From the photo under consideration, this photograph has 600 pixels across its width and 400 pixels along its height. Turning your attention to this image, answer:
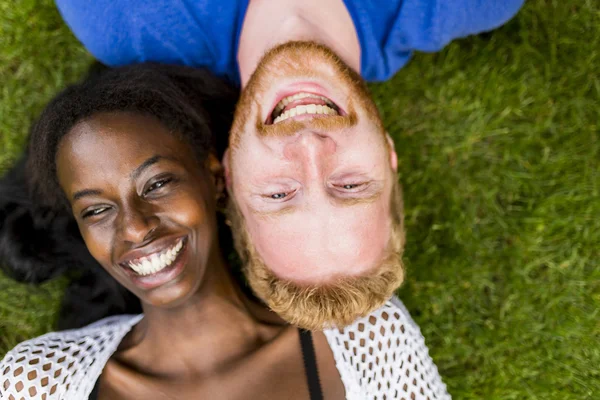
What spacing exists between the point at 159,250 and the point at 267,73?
0.98 meters

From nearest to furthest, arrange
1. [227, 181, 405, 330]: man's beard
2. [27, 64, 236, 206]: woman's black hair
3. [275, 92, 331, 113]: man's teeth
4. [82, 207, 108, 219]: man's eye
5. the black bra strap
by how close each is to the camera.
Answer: [275, 92, 331, 113]: man's teeth < [227, 181, 405, 330]: man's beard < [82, 207, 108, 219]: man's eye < [27, 64, 236, 206]: woman's black hair < the black bra strap

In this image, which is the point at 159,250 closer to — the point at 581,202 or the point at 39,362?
the point at 39,362

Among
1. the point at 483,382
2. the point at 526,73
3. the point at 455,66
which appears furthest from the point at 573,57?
the point at 483,382

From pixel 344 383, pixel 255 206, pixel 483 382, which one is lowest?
pixel 483 382

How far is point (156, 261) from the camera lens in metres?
2.53

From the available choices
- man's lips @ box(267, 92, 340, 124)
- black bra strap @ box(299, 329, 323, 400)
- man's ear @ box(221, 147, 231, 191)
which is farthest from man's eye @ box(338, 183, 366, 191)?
black bra strap @ box(299, 329, 323, 400)

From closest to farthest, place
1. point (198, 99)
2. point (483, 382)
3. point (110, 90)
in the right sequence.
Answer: point (110, 90), point (198, 99), point (483, 382)

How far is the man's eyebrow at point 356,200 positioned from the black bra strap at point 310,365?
98 cm

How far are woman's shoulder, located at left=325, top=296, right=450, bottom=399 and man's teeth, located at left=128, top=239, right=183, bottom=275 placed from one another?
3.10 ft

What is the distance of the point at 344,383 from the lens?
2.75 m

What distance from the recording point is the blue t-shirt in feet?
8.70

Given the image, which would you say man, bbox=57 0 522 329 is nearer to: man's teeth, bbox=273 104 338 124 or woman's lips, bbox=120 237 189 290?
man's teeth, bbox=273 104 338 124

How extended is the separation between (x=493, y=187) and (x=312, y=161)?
1769mm

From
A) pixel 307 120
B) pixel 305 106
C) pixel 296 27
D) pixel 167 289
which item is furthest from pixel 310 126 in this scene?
pixel 167 289
